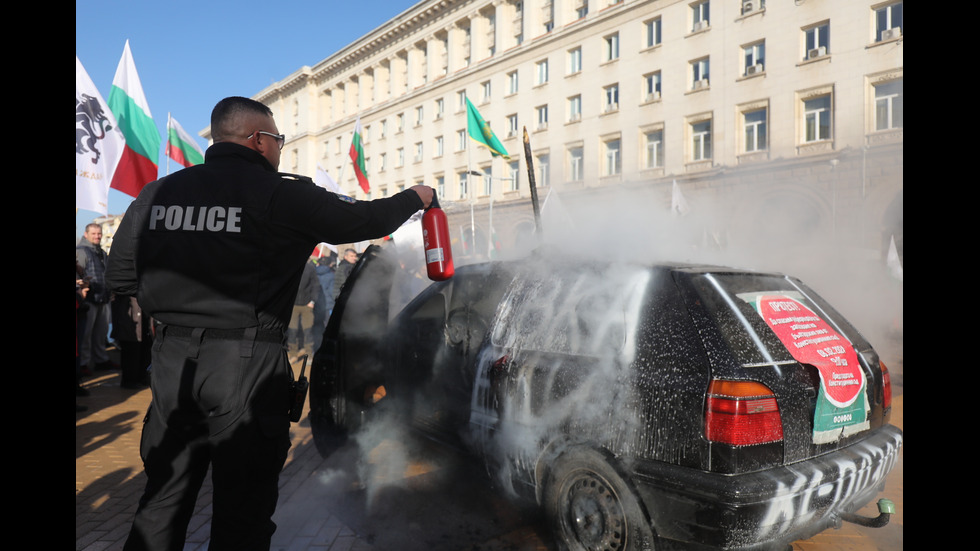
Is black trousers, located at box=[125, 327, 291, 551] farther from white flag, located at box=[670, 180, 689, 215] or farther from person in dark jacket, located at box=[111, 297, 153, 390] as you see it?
white flag, located at box=[670, 180, 689, 215]

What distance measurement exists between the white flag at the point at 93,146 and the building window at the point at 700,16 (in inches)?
902

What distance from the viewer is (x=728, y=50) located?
22.0 metres

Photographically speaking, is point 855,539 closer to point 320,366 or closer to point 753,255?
point 320,366

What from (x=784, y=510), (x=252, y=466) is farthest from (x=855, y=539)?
(x=252, y=466)

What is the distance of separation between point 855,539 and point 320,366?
3341 mm

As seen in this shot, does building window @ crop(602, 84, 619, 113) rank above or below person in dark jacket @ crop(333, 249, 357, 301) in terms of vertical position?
above

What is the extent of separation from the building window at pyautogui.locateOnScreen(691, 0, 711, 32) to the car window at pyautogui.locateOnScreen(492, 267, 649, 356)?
23891 millimetres

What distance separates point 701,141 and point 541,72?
11183 mm

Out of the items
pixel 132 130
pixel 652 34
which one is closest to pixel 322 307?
pixel 132 130

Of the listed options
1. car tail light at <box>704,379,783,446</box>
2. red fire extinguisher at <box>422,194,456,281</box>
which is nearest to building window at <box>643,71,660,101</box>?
red fire extinguisher at <box>422,194,456,281</box>

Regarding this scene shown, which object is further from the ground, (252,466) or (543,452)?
(252,466)

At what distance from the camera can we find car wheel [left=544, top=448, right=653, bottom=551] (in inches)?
93.3

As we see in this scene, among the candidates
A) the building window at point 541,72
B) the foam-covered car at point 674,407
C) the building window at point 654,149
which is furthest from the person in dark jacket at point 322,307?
the building window at point 541,72

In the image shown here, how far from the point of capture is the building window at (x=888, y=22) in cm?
1762
